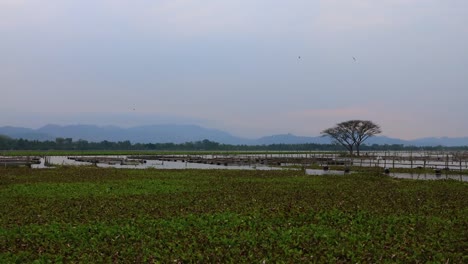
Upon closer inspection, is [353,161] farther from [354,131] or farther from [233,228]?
[233,228]

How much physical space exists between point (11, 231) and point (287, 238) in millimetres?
7345

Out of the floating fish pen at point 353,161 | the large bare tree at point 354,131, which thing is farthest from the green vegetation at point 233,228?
the large bare tree at point 354,131

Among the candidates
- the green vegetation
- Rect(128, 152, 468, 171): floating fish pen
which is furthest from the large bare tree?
the green vegetation

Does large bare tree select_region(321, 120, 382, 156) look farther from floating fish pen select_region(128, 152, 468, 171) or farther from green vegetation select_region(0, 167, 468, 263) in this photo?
green vegetation select_region(0, 167, 468, 263)

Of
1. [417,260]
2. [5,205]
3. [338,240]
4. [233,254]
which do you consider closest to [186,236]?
[233,254]

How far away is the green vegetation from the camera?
888 cm

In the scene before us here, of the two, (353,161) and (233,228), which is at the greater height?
(353,161)

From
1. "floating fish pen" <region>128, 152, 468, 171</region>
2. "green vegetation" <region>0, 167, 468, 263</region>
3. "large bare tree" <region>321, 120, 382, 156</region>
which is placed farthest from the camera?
"large bare tree" <region>321, 120, 382, 156</region>

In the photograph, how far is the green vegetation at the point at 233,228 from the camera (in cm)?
888

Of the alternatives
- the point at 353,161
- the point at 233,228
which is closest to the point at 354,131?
the point at 353,161

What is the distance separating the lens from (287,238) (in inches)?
401

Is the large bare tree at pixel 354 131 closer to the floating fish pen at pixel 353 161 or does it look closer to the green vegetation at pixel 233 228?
the floating fish pen at pixel 353 161

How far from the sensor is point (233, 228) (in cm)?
1138

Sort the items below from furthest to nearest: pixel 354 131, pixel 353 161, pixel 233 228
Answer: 1. pixel 354 131
2. pixel 353 161
3. pixel 233 228
